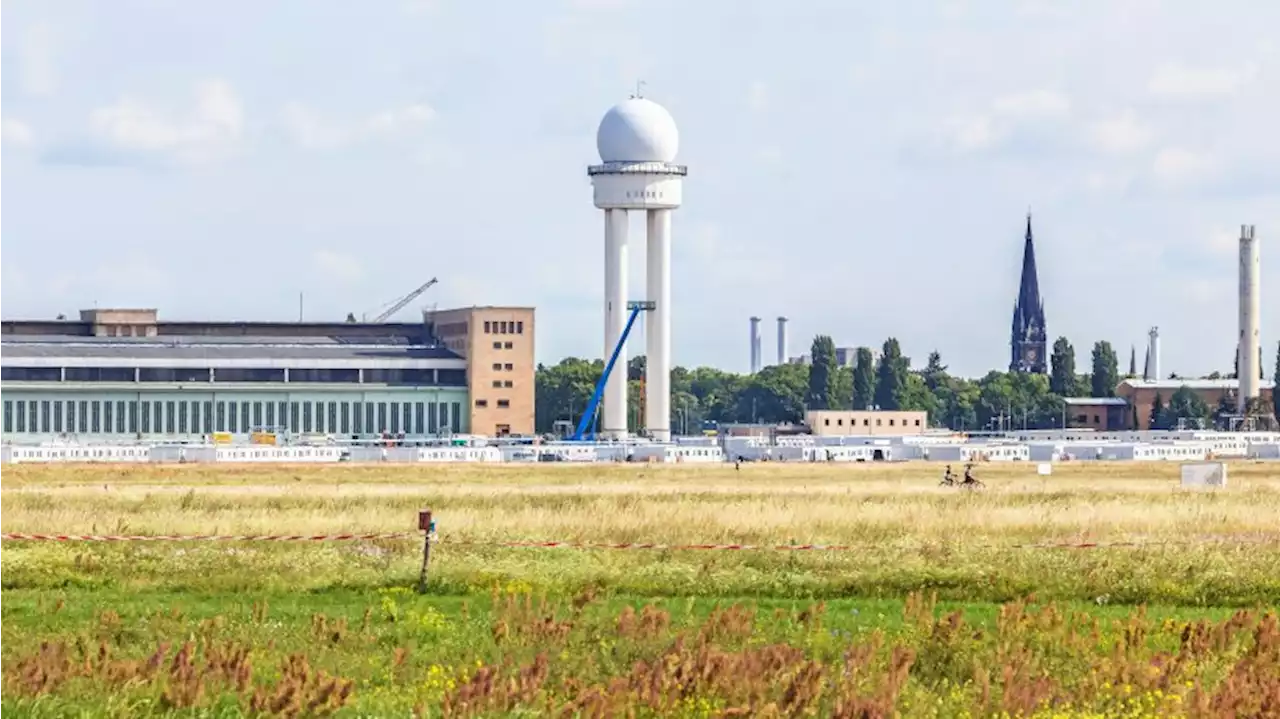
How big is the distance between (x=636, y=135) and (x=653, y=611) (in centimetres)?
16826

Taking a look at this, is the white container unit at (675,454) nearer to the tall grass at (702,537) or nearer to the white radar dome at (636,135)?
the white radar dome at (636,135)

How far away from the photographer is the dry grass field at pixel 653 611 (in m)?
22.7

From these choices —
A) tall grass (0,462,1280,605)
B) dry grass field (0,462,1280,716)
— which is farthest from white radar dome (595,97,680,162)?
dry grass field (0,462,1280,716)

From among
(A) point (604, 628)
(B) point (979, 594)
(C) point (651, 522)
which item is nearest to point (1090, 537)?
(C) point (651, 522)

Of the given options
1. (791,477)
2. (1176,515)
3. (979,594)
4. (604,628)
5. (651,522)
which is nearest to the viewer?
(604,628)

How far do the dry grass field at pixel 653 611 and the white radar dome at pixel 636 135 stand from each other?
5057 inches

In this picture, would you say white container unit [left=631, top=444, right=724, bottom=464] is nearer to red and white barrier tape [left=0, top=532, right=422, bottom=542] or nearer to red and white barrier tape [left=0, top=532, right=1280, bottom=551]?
red and white barrier tape [left=0, top=532, right=422, bottom=542]

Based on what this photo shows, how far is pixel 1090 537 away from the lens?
48938mm

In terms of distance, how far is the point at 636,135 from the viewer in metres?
196

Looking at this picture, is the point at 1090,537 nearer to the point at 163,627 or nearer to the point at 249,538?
the point at 249,538

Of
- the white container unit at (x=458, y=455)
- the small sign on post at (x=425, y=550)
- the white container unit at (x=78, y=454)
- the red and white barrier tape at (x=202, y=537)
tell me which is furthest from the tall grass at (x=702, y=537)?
the white container unit at (x=458, y=455)

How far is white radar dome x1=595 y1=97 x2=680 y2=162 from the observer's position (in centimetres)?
19612

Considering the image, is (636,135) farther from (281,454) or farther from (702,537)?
(702,537)

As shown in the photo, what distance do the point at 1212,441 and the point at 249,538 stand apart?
141 metres
